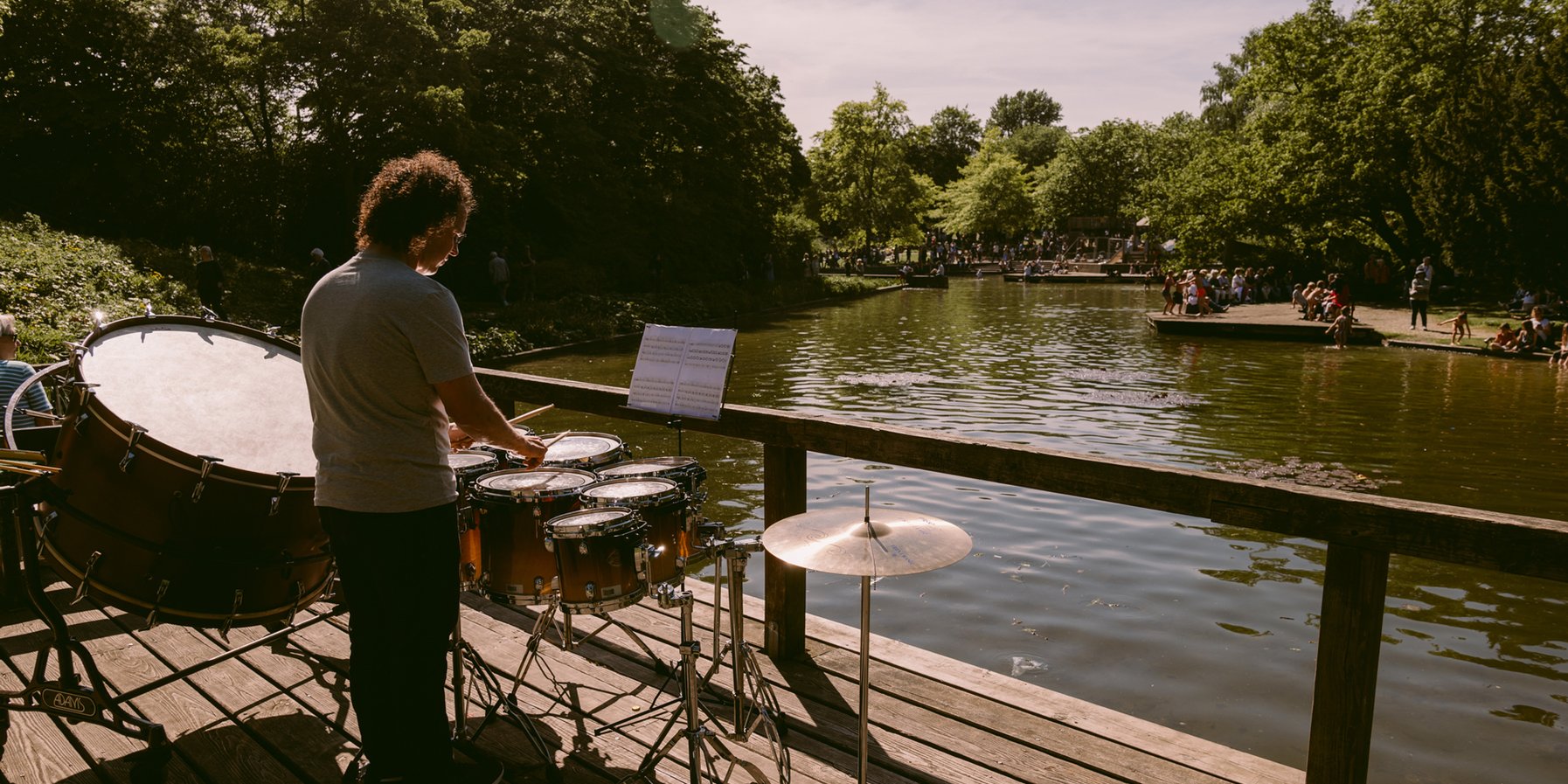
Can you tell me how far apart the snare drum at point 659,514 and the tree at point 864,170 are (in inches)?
2394

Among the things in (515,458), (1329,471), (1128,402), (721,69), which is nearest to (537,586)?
(515,458)

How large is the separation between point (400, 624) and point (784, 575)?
1920 millimetres

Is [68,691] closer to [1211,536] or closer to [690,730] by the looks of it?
[690,730]

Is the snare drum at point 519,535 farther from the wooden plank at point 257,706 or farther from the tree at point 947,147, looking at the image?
the tree at point 947,147

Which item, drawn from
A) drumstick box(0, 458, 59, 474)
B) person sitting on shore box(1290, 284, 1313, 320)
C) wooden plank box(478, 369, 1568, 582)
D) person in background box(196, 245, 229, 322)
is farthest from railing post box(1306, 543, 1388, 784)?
person sitting on shore box(1290, 284, 1313, 320)

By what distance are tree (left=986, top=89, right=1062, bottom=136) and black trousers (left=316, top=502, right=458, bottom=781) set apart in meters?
136

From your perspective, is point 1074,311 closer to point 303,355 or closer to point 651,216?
point 651,216

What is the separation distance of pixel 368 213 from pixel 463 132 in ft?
86.1

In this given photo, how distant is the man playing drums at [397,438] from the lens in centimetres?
278

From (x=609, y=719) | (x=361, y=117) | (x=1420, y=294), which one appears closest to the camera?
(x=609, y=719)

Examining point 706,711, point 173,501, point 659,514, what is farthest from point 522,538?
point 173,501

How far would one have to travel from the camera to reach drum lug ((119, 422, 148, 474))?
3.22 meters

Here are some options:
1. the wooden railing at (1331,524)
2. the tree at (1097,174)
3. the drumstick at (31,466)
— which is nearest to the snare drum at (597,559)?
the wooden railing at (1331,524)

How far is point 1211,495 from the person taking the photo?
3141 mm
